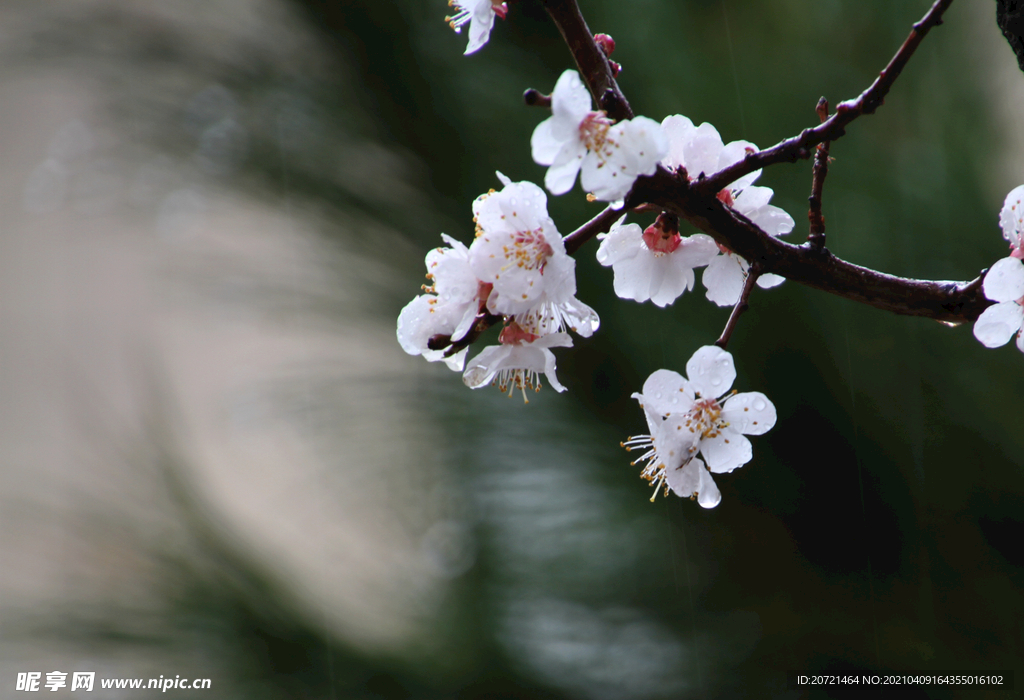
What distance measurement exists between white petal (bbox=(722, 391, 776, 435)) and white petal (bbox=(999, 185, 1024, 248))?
9cm

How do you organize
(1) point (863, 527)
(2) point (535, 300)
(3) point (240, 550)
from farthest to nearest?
(3) point (240, 550) → (1) point (863, 527) → (2) point (535, 300)

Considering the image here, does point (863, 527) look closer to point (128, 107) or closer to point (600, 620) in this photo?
point (600, 620)

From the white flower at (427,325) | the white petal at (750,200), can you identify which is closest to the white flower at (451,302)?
the white flower at (427,325)

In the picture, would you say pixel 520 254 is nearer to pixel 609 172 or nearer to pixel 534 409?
pixel 609 172

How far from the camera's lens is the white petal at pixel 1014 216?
19cm

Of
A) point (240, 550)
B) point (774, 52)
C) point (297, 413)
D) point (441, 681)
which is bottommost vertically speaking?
point (441, 681)

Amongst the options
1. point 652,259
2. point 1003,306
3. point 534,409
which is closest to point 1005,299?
point 1003,306

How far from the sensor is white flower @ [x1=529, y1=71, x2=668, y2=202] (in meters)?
0.16

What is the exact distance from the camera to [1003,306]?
183 millimetres

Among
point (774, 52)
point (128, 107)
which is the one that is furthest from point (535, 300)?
point (128, 107)

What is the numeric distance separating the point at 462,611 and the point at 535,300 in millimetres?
534

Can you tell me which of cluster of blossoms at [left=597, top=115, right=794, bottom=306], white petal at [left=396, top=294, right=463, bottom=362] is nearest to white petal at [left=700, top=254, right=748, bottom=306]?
cluster of blossoms at [left=597, top=115, right=794, bottom=306]

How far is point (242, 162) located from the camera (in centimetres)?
72

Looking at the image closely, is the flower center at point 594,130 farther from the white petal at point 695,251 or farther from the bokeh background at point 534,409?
the bokeh background at point 534,409
